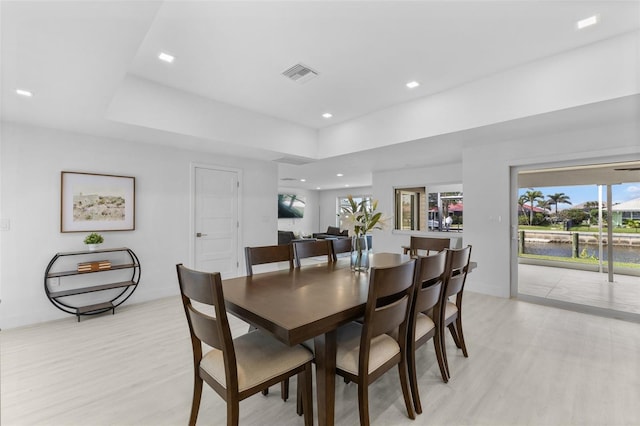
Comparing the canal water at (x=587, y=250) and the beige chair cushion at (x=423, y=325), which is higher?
the canal water at (x=587, y=250)

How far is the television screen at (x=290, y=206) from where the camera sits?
1101cm

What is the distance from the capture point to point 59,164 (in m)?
3.38

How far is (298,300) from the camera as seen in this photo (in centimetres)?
153

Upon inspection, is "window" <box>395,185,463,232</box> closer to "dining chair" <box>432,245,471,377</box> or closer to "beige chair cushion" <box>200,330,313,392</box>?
"dining chair" <box>432,245,471,377</box>

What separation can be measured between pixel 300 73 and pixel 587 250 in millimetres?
4367

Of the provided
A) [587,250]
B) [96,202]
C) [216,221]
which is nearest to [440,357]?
[587,250]

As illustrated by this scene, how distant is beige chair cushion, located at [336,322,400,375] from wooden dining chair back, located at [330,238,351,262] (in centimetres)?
111

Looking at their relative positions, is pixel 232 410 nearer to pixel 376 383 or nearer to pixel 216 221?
pixel 376 383

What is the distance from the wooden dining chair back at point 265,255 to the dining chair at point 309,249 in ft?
0.21

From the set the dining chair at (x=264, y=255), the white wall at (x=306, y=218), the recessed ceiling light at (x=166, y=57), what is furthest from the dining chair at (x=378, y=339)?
the white wall at (x=306, y=218)

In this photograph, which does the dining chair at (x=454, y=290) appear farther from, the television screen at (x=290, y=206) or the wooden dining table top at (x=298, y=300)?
the television screen at (x=290, y=206)

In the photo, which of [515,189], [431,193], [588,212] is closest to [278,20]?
[515,189]

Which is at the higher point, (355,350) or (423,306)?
(423,306)

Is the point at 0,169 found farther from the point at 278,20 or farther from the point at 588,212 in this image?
the point at 588,212
